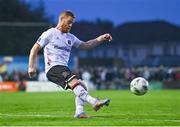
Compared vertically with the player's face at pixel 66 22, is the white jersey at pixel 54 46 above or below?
below

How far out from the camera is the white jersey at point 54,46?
1487 centimetres

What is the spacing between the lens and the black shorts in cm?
1469

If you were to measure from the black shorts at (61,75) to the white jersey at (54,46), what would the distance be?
0.11 metres

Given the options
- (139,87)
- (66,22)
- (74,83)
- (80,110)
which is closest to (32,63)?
(74,83)

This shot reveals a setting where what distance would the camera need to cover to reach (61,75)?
1474cm

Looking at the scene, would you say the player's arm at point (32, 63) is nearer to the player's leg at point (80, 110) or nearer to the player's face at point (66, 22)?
the player's face at point (66, 22)

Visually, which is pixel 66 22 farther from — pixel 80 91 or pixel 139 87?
pixel 139 87

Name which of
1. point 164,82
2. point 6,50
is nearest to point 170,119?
point 164,82

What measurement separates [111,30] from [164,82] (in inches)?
3672

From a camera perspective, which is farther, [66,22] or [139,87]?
[139,87]

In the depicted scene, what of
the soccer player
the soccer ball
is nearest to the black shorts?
the soccer player

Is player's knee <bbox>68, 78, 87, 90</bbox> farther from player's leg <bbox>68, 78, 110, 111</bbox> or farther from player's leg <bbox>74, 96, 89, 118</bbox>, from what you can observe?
player's leg <bbox>74, 96, 89, 118</bbox>

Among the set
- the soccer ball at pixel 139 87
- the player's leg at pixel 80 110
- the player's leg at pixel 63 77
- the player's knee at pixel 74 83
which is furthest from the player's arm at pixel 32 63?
the soccer ball at pixel 139 87

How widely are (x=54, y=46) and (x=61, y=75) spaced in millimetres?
676
